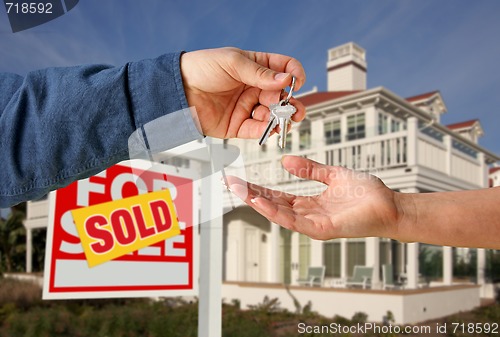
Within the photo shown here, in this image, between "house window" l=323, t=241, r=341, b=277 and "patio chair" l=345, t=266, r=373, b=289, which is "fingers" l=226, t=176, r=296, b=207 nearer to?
"patio chair" l=345, t=266, r=373, b=289

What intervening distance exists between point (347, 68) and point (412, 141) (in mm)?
4940

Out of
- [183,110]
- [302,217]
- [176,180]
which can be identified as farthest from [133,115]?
[176,180]

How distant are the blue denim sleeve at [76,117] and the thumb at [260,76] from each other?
0.40ft

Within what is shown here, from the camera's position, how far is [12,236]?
38.7 ft

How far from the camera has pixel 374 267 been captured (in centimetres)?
718

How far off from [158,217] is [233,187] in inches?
81.1

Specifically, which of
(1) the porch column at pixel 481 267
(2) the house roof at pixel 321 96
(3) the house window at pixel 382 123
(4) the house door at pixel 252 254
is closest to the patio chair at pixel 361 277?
(3) the house window at pixel 382 123

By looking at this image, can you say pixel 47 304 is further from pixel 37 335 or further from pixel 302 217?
pixel 302 217

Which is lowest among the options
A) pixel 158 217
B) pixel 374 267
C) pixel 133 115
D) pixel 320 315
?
pixel 320 315

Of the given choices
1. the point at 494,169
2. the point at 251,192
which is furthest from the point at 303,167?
the point at 494,169

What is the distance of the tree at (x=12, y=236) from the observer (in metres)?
11.5

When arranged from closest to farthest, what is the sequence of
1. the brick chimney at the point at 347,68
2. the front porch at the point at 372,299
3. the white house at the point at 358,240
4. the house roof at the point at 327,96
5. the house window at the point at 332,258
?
the front porch at the point at 372,299 → the white house at the point at 358,240 → the house window at the point at 332,258 → the house roof at the point at 327,96 → the brick chimney at the point at 347,68

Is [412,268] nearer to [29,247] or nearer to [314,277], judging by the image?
[314,277]

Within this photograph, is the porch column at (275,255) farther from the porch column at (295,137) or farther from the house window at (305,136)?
the house window at (305,136)
